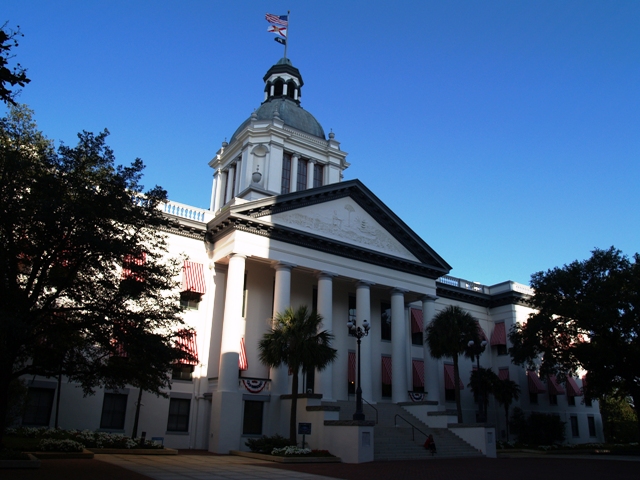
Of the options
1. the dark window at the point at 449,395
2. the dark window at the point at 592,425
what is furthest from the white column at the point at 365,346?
the dark window at the point at 592,425

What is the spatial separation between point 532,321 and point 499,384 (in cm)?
562

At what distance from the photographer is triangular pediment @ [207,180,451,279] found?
104 ft

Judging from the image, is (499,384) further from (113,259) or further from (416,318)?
(113,259)

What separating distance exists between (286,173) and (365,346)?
16.7 meters

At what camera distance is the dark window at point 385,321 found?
38.6 m

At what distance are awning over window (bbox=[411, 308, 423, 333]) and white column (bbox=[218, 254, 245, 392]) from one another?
15.3 metres

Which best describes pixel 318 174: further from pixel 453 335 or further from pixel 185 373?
pixel 185 373

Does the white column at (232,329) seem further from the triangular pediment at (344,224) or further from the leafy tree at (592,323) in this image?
the leafy tree at (592,323)

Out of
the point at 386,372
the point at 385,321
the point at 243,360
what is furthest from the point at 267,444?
the point at 385,321

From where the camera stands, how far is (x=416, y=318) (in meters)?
40.8

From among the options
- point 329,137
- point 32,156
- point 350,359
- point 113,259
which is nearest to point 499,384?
point 350,359

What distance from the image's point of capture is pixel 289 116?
46500mm

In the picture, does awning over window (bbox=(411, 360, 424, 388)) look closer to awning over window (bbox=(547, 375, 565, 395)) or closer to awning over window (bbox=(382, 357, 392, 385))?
awning over window (bbox=(382, 357, 392, 385))

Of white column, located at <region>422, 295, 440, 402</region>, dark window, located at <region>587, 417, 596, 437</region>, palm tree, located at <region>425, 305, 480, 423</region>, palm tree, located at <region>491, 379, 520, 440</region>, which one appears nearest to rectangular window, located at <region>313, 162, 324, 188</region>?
white column, located at <region>422, 295, 440, 402</region>
